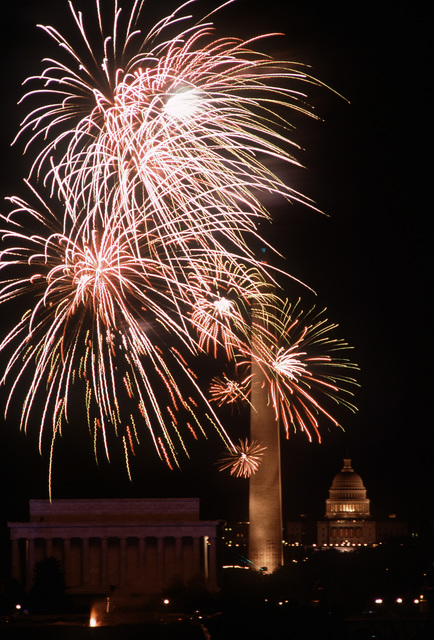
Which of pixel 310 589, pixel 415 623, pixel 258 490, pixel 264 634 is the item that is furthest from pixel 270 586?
pixel 264 634

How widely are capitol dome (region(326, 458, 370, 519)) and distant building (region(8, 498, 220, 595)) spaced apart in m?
96.1

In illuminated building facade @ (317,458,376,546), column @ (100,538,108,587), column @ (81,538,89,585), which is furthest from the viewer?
illuminated building facade @ (317,458,376,546)

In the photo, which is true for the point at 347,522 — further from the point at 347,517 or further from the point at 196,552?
the point at 196,552

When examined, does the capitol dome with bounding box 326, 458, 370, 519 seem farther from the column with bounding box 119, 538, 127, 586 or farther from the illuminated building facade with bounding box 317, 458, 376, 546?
the column with bounding box 119, 538, 127, 586

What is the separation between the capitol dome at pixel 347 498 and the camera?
595ft

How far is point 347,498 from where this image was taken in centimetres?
18175

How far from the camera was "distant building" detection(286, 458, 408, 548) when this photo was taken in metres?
179

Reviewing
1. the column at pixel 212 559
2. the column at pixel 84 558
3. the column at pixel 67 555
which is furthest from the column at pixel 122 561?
the column at pixel 212 559

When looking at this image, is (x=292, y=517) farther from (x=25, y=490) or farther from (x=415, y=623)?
(x=415, y=623)

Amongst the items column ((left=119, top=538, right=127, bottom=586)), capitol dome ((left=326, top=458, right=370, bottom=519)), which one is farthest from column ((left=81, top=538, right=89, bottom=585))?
capitol dome ((left=326, top=458, right=370, bottom=519))

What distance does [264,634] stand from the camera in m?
33.5

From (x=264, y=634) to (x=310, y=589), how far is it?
30.6 meters

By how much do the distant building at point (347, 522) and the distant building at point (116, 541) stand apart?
305 ft

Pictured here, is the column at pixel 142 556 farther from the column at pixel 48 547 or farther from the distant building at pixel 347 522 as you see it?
the distant building at pixel 347 522
